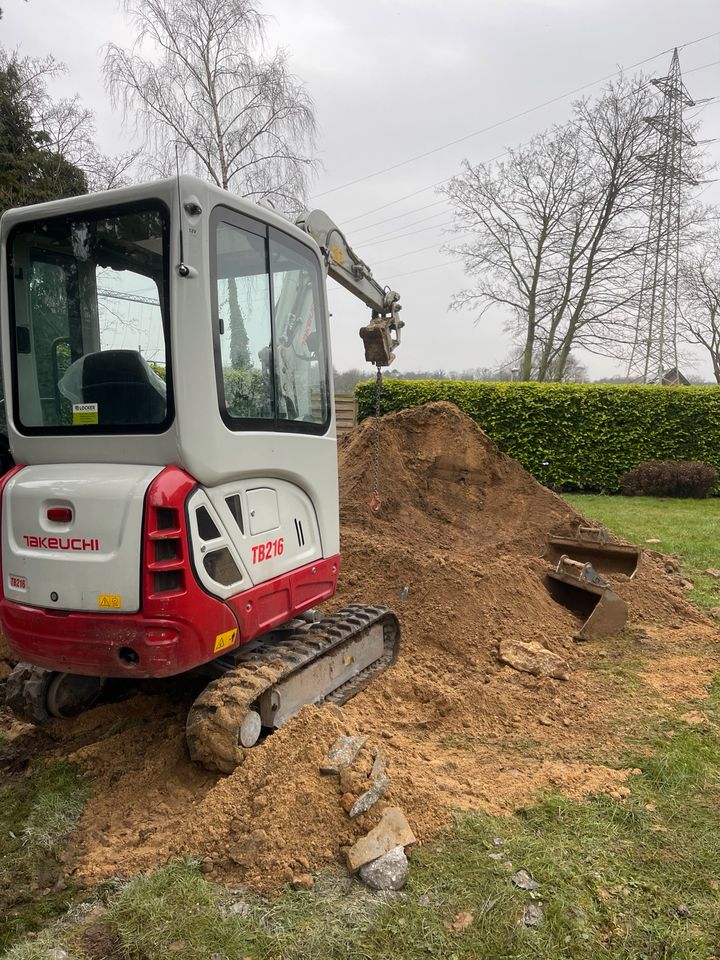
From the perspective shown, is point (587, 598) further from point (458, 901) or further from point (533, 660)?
point (458, 901)

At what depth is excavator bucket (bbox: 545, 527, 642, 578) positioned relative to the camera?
20.7 ft

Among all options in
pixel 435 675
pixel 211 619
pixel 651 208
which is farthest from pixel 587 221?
pixel 211 619

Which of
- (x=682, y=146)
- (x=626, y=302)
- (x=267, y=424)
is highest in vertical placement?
A: (x=682, y=146)

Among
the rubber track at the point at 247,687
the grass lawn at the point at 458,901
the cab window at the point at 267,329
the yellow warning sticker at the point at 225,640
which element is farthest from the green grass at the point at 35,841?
the cab window at the point at 267,329

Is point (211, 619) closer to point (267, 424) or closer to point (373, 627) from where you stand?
point (267, 424)

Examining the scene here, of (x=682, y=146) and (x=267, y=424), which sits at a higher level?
(x=682, y=146)

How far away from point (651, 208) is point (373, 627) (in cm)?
1927

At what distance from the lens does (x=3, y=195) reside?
11.4 m

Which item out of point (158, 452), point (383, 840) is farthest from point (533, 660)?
point (158, 452)

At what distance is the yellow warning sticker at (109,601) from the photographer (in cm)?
280

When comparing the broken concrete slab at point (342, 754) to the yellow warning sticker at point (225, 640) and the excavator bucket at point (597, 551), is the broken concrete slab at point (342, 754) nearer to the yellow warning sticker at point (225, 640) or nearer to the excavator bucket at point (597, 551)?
the yellow warning sticker at point (225, 640)

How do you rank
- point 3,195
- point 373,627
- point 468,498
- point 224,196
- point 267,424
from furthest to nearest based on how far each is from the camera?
1. point 3,195
2. point 468,498
3. point 373,627
4. point 267,424
5. point 224,196

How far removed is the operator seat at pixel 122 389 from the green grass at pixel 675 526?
17.8 ft

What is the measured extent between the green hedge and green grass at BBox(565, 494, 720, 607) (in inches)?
32.2
